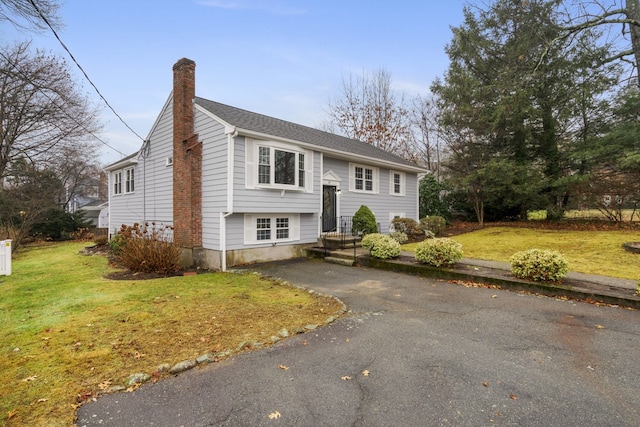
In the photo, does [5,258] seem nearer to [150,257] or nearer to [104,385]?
[150,257]

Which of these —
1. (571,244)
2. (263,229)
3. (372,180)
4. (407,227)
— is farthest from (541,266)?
(372,180)

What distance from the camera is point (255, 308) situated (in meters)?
5.53

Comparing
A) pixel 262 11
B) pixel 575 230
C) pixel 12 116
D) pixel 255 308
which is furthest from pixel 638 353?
pixel 12 116

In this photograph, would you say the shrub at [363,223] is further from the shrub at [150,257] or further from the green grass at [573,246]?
the shrub at [150,257]

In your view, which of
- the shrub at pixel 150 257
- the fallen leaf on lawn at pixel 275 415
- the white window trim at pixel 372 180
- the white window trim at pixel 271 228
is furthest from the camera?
the white window trim at pixel 372 180

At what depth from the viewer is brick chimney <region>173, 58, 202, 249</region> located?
10336 mm

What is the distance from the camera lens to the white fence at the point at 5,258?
351 inches

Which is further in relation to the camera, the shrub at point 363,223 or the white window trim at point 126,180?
the white window trim at point 126,180

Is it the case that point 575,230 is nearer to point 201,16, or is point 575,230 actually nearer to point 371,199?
point 371,199

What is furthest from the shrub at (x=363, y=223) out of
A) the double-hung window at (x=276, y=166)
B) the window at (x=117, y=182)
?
the window at (x=117, y=182)

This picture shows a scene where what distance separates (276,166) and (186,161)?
3096 millimetres

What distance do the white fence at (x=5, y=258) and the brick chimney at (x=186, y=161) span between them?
14.6 feet

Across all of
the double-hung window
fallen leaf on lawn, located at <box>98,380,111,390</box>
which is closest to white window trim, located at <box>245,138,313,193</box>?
the double-hung window

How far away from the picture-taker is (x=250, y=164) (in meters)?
9.82
